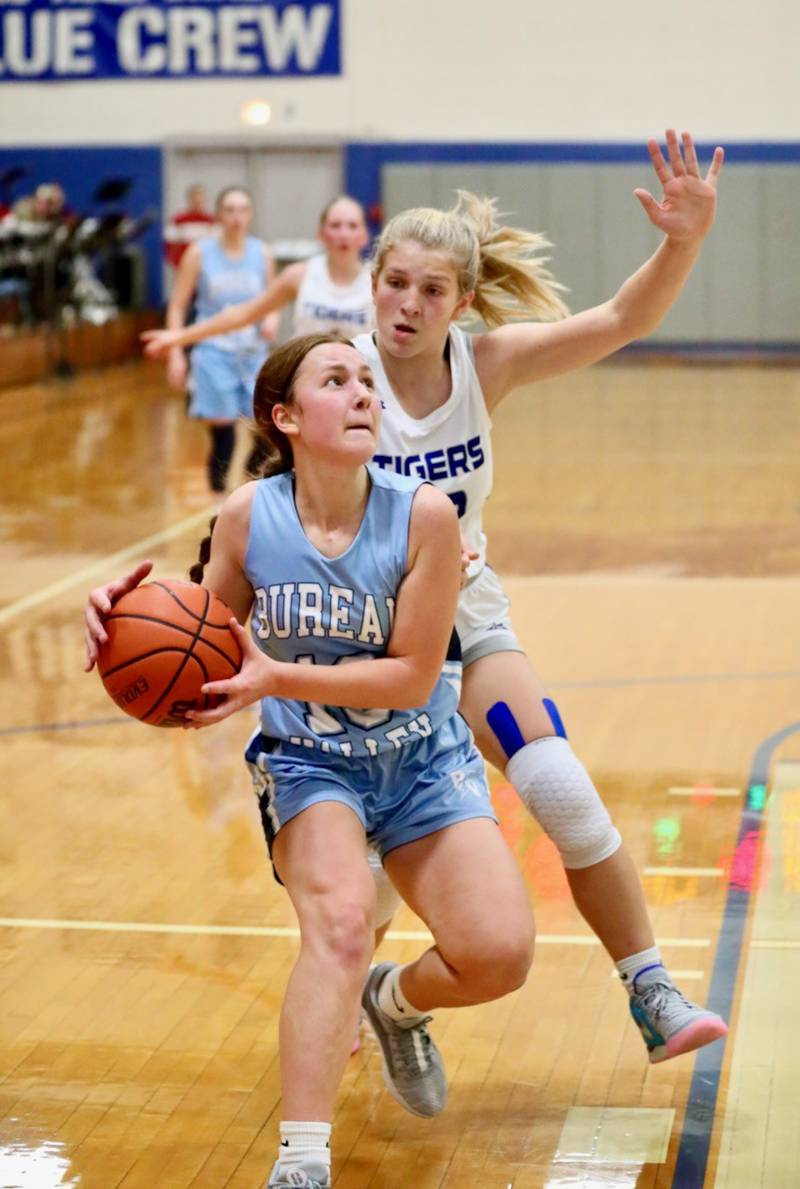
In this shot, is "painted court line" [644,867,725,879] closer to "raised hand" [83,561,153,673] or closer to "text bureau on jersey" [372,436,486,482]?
"text bureau on jersey" [372,436,486,482]

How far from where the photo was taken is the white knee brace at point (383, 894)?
3387 millimetres

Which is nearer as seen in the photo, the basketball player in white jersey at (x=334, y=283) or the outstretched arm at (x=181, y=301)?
the basketball player in white jersey at (x=334, y=283)

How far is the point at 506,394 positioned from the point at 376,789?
3.00 feet

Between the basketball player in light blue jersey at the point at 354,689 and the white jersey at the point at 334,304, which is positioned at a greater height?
the white jersey at the point at 334,304

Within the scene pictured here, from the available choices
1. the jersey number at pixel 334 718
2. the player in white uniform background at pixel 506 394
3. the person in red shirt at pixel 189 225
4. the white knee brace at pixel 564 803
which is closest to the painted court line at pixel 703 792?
the player in white uniform background at pixel 506 394

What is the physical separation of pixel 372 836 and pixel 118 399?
15.0 m

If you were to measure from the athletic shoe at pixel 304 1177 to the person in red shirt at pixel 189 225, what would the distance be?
61.7 ft

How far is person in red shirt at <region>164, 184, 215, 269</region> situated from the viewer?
20.9m

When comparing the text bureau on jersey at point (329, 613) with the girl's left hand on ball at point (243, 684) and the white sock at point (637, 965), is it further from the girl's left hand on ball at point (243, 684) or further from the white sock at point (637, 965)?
the white sock at point (637, 965)

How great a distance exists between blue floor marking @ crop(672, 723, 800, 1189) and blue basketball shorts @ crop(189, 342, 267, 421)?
15.8ft

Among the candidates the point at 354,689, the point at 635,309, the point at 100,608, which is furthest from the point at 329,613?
the point at 635,309

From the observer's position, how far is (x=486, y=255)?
3643 mm

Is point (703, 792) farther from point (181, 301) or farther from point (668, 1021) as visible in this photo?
point (181, 301)

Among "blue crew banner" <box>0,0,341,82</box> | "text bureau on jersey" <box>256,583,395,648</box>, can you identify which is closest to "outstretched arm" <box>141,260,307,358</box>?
"text bureau on jersey" <box>256,583,395,648</box>
